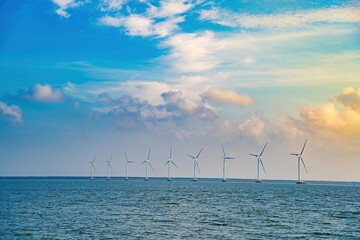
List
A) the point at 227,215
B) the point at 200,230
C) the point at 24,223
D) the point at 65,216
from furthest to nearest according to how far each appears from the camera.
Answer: the point at 227,215 → the point at 65,216 → the point at 24,223 → the point at 200,230

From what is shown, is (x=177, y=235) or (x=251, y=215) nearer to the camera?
(x=177, y=235)

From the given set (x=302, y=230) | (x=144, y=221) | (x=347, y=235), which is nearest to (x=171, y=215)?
(x=144, y=221)

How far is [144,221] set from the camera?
2341 inches

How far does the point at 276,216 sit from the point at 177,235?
2772 cm

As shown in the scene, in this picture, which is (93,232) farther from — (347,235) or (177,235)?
(347,235)

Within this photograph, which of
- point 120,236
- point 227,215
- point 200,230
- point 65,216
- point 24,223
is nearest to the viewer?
point 120,236

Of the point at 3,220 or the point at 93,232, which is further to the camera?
the point at 3,220

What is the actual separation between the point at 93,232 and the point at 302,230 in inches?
1116

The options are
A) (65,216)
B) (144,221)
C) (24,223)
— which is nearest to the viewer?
(24,223)

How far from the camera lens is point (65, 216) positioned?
6431 cm

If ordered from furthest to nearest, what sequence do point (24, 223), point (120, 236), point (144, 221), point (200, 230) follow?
1. point (144, 221)
2. point (24, 223)
3. point (200, 230)
4. point (120, 236)

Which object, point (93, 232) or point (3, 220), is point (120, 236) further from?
point (3, 220)

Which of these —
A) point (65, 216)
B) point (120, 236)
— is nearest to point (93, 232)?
point (120, 236)

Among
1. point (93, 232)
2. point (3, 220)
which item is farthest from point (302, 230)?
point (3, 220)
